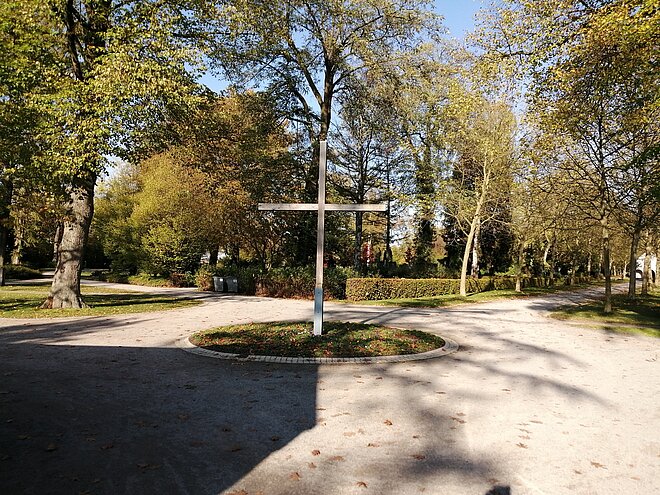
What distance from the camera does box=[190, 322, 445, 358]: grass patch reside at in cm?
836

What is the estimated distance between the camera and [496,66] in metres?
13.4

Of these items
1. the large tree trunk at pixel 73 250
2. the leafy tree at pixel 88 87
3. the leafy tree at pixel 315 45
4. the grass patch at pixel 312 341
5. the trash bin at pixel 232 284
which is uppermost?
the leafy tree at pixel 315 45

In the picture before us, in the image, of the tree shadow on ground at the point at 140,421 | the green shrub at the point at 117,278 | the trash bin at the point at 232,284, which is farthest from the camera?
the green shrub at the point at 117,278

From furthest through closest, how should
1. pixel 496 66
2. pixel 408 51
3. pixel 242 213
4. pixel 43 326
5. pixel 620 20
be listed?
pixel 242 213
pixel 408 51
pixel 496 66
pixel 43 326
pixel 620 20

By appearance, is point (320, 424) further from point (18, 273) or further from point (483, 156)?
point (18, 273)

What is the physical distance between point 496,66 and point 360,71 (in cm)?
1055

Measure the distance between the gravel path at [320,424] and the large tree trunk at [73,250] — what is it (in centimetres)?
576

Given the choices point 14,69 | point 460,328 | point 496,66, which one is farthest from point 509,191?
point 14,69

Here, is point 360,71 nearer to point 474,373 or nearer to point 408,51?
point 408,51

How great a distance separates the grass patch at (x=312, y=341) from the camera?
8.36 metres

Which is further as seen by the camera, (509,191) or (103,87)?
(509,191)

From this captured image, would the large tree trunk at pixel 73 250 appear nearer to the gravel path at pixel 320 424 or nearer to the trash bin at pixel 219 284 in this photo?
the gravel path at pixel 320 424

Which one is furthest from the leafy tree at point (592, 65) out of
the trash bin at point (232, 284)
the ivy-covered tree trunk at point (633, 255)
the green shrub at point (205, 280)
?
the green shrub at point (205, 280)

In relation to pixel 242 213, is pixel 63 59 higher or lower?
higher
